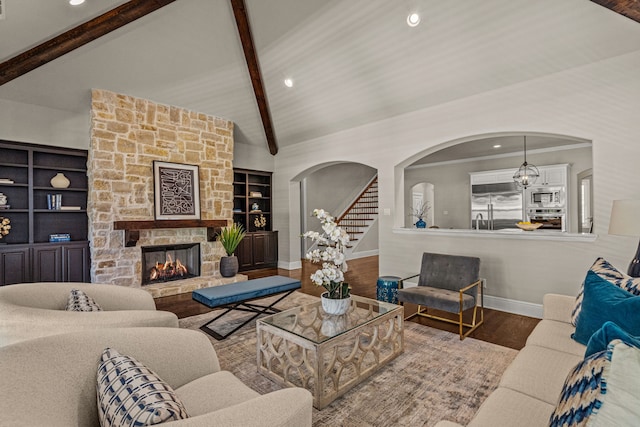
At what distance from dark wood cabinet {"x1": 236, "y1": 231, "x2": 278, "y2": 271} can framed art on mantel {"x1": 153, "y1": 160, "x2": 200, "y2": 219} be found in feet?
4.99

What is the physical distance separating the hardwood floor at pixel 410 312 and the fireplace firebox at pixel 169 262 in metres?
0.63

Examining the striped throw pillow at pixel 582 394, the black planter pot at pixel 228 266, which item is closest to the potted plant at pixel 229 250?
the black planter pot at pixel 228 266

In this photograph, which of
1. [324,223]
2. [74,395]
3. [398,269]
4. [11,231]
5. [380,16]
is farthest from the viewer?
[398,269]

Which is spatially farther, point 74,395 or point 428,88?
point 428,88

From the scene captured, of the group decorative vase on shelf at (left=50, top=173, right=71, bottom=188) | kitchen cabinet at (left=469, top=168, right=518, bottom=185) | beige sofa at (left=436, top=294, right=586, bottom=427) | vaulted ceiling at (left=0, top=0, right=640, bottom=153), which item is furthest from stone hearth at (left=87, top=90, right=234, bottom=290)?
kitchen cabinet at (left=469, top=168, right=518, bottom=185)

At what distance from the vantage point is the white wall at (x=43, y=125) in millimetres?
4578

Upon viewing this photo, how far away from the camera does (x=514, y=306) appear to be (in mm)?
4055

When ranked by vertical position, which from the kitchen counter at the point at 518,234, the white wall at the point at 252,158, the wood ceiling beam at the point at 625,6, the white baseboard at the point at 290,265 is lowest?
the white baseboard at the point at 290,265

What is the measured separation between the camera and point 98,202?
4.78m

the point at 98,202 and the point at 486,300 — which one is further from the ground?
the point at 98,202

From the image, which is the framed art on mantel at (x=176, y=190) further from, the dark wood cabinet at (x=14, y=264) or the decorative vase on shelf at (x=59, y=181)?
the dark wood cabinet at (x=14, y=264)

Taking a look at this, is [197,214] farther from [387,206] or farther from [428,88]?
[428,88]

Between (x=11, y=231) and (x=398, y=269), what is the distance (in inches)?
237

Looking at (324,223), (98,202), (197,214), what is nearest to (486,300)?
(324,223)
